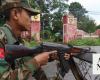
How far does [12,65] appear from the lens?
3369mm

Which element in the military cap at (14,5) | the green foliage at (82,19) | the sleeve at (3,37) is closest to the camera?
the sleeve at (3,37)

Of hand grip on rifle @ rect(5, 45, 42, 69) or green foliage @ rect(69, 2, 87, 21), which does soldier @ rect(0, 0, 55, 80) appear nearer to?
hand grip on rifle @ rect(5, 45, 42, 69)

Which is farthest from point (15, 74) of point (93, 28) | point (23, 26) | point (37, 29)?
point (93, 28)

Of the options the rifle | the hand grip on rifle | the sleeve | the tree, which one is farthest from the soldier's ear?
the tree

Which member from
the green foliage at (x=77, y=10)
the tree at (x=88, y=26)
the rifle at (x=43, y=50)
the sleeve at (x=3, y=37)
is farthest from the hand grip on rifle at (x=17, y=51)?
the green foliage at (x=77, y=10)

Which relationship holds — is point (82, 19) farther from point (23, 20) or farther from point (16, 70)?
point (16, 70)

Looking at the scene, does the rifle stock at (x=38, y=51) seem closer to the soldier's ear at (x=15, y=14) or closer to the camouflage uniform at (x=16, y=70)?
the camouflage uniform at (x=16, y=70)

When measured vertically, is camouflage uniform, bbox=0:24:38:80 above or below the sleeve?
below

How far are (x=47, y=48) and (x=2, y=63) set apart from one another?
345 millimetres

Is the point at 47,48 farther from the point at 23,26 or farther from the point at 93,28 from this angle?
the point at 93,28

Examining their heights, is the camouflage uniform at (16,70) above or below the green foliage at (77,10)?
below

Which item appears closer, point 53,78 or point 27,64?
point 27,64

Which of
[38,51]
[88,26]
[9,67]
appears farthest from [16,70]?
[88,26]

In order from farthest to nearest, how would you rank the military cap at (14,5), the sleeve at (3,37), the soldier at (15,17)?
the military cap at (14,5) < the soldier at (15,17) < the sleeve at (3,37)
